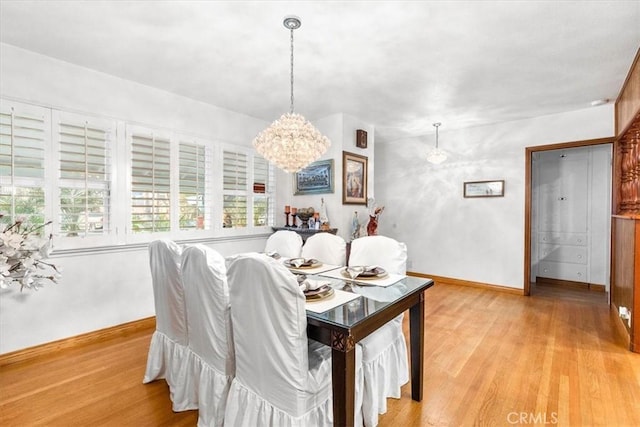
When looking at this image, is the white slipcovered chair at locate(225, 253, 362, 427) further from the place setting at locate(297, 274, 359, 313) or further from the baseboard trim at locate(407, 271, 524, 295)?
the baseboard trim at locate(407, 271, 524, 295)

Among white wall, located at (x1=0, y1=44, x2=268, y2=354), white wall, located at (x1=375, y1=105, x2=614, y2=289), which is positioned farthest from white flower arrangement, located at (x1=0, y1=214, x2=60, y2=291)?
white wall, located at (x1=375, y1=105, x2=614, y2=289)

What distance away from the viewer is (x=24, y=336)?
2.48m

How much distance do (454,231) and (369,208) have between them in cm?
150

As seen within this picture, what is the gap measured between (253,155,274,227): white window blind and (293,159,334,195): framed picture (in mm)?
398

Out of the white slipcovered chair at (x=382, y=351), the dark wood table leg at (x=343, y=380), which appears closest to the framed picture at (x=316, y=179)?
the white slipcovered chair at (x=382, y=351)

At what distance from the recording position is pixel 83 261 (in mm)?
2775

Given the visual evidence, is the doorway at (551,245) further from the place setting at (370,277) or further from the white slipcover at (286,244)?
the white slipcover at (286,244)

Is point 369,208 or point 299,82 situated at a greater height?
point 299,82

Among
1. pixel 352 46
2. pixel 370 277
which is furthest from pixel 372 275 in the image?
pixel 352 46

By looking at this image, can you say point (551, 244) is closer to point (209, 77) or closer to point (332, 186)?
point (332, 186)

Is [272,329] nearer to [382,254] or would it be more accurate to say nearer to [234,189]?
[382,254]

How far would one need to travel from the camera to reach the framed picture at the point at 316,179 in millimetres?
4121

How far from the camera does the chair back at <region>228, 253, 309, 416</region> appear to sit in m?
1.30

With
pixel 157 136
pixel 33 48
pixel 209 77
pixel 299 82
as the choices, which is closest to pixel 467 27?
pixel 299 82
